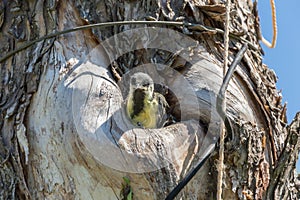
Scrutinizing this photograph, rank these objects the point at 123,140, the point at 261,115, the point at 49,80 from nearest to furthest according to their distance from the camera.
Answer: the point at 123,140
the point at 49,80
the point at 261,115

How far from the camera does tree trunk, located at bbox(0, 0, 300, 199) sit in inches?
54.4

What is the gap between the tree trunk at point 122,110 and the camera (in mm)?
1382

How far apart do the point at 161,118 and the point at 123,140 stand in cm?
16

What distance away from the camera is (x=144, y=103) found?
57.8 inches

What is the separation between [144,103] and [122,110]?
76mm

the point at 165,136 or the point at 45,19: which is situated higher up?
the point at 45,19

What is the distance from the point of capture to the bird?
4.78 feet

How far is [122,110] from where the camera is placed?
1414mm

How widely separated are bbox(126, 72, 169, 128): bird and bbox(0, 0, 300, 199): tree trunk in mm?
29

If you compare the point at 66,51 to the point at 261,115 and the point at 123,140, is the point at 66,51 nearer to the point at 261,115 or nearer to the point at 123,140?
the point at 123,140

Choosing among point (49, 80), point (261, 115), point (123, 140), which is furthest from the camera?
point (261, 115)

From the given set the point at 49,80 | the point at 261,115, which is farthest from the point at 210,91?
the point at 49,80

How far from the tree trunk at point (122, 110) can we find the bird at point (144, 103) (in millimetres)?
29

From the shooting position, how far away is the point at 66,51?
1.52 meters
